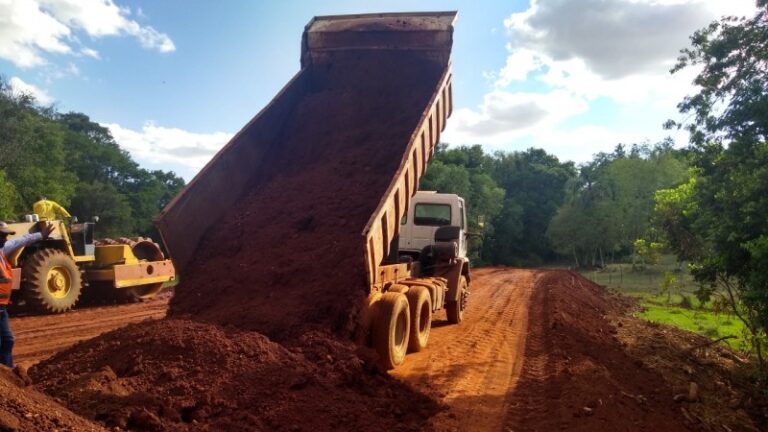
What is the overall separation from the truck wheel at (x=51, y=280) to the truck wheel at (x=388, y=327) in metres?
8.60

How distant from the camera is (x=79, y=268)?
13.2m

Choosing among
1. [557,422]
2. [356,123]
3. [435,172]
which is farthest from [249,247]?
[435,172]

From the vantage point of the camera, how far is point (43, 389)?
425 cm

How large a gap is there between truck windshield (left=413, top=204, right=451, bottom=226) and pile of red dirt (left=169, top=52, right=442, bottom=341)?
8.69 ft

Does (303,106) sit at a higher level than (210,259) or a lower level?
higher

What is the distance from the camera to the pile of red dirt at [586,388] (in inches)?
→ 207

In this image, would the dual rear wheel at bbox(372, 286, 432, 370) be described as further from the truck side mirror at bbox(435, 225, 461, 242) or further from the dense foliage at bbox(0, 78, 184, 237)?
the dense foliage at bbox(0, 78, 184, 237)

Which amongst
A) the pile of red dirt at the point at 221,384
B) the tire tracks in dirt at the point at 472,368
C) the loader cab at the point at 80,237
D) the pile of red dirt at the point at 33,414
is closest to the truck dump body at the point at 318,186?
the pile of red dirt at the point at 221,384

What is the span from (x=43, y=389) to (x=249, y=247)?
3.07 m

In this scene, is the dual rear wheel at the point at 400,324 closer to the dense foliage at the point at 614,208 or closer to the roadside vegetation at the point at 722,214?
the roadside vegetation at the point at 722,214

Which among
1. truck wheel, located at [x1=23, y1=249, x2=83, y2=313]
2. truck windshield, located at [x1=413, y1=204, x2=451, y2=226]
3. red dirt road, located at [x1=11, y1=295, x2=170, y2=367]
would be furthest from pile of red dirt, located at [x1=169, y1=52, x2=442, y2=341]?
truck wheel, located at [x1=23, y1=249, x2=83, y2=313]

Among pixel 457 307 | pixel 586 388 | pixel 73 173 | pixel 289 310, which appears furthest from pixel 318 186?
pixel 73 173

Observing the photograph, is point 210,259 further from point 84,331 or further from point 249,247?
point 84,331

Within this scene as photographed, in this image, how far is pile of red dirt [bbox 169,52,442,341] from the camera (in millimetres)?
5965
